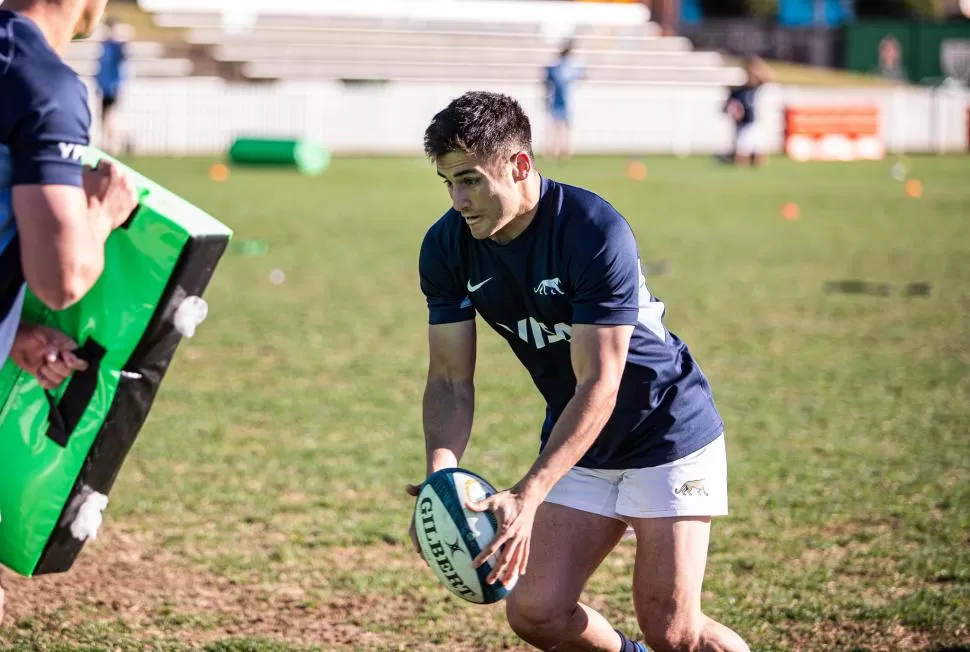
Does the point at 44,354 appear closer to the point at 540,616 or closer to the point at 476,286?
the point at 476,286

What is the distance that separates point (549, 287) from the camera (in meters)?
3.85

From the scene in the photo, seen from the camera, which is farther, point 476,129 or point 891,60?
point 891,60

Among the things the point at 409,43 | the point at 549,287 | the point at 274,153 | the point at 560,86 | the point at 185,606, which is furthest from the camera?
the point at 409,43

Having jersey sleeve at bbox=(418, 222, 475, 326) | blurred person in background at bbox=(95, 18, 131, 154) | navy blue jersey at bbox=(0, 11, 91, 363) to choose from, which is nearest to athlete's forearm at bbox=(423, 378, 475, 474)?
jersey sleeve at bbox=(418, 222, 475, 326)

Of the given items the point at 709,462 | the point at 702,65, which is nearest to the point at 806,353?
the point at 709,462

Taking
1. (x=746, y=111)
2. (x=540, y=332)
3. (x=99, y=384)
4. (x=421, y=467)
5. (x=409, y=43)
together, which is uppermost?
(x=409, y=43)

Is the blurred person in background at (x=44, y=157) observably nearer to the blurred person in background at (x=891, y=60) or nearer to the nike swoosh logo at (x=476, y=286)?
the nike swoosh logo at (x=476, y=286)

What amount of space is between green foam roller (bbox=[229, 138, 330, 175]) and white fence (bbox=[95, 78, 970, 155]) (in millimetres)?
4545

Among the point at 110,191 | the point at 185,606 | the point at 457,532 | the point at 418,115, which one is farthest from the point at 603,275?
the point at 418,115

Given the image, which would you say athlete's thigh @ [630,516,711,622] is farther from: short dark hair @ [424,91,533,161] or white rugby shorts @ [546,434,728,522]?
short dark hair @ [424,91,533,161]

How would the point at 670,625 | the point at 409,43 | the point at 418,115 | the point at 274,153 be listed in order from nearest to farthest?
1. the point at 670,625
2. the point at 274,153
3. the point at 418,115
4. the point at 409,43

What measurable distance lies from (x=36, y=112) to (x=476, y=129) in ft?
4.04

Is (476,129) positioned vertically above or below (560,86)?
above

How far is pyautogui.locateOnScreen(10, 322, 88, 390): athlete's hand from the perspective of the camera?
3609mm
